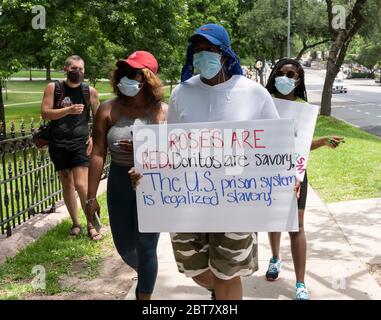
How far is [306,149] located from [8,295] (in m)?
2.43

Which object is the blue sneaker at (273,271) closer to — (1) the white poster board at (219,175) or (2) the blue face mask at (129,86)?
(1) the white poster board at (219,175)

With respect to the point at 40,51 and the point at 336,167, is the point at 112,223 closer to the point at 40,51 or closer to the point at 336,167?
the point at 336,167

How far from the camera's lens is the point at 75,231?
5305 millimetres

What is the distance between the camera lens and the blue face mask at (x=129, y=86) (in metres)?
3.13

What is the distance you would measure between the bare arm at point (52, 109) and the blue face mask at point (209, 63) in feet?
7.62

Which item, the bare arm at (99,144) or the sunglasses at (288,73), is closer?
the bare arm at (99,144)

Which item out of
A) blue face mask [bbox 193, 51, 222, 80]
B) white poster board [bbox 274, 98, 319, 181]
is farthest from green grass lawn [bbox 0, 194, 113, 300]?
blue face mask [bbox 193, 51, 222, 80]

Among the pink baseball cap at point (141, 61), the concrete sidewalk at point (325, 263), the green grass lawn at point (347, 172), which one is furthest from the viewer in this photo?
the green grass lawn at point (347, 172)

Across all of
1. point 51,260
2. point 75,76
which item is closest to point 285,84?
point 75,76

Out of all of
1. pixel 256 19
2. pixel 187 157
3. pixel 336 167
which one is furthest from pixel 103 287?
pixel 256 19

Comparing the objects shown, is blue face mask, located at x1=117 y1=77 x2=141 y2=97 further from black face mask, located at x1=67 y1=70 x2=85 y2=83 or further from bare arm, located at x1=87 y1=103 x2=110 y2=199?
black face mask, located at x1=67 y1=70 x2=85 y2=83

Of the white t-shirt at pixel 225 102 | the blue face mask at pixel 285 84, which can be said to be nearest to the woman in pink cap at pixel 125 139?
the white t-shirt at pixel 225 102

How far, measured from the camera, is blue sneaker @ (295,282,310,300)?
3604 mm

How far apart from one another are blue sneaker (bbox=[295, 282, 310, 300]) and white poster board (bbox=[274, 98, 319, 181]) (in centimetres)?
90
